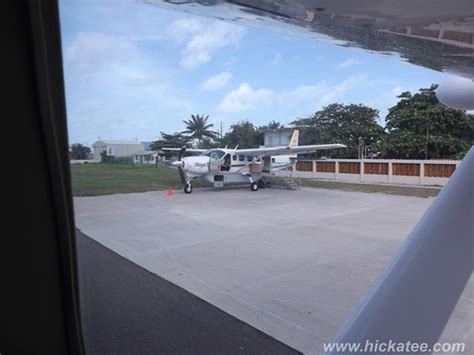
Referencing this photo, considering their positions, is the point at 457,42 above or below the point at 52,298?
above

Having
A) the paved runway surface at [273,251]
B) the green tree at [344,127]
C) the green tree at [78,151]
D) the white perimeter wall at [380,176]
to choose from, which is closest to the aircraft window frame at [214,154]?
the white perimeter wall at [380,176]

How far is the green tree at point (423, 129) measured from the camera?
11.4m

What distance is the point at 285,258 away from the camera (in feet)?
19.9

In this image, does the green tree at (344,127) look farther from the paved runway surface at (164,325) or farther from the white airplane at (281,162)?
the paved runway surface at (164,325)

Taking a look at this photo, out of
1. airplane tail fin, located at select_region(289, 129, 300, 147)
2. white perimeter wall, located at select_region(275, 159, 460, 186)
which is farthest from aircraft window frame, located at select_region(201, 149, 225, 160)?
airplane tail fin, located at select_region(289, 129, 300, 147)

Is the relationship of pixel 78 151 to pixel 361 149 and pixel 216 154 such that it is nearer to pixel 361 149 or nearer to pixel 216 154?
pixel 216 154

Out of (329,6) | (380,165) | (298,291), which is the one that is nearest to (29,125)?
(329,6)

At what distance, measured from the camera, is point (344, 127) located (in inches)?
744

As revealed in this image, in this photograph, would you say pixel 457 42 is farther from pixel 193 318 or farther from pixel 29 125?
pixel 193 318

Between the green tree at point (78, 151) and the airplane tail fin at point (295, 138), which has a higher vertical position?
the airplane tail fin at point (295, 138)

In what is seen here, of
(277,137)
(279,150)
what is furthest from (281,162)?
(279,150)

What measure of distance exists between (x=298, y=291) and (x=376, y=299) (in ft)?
8.70

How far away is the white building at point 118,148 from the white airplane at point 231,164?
1342 cm

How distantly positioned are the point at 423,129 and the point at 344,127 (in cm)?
516
